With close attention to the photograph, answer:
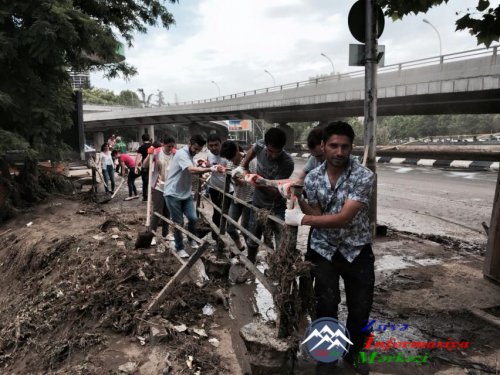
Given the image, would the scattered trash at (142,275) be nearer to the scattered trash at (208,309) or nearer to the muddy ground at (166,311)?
the muddy ground at (166,311)

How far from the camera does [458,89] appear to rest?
15.5 metres

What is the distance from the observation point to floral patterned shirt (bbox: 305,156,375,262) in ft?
7.62

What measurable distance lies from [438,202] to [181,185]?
7561 mm

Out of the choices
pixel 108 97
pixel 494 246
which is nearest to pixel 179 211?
pixel 494 246

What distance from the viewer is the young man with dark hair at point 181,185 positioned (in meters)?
5.13

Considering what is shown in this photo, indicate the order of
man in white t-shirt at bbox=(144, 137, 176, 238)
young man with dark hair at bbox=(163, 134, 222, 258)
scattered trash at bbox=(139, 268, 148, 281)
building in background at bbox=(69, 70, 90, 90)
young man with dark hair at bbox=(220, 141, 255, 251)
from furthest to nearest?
building in background at bbox=(69, 70, 90, 90), man in white t-shirt at bbox=(144, 137, 176, 238), young man with dark hair at bbox=(163, 134, 222, 258), young man with dark hair at bbox=(220, 141, 255, 251), scattered trash at bbox=(139, 268, 148, 281)

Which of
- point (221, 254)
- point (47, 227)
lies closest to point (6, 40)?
point (47, 227)

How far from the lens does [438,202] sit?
10000 mm

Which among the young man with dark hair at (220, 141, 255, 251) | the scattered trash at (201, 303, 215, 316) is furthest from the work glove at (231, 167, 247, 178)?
the scattered trash at (201, 303, 215, 316)

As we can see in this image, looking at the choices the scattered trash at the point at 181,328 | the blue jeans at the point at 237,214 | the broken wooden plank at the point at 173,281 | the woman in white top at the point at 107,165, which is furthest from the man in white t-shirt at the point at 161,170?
the woman in white top at the point at 107,165

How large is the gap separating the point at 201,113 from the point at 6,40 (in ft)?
117

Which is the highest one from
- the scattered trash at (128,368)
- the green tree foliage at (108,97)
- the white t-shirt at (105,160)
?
the green tree foliage at (108,97)

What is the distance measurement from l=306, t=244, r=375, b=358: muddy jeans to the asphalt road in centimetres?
489

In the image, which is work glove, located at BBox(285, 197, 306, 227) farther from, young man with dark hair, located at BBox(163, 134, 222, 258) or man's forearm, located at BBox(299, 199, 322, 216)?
young man with dark hair, located at BBox(163, 134, 222, 258)
